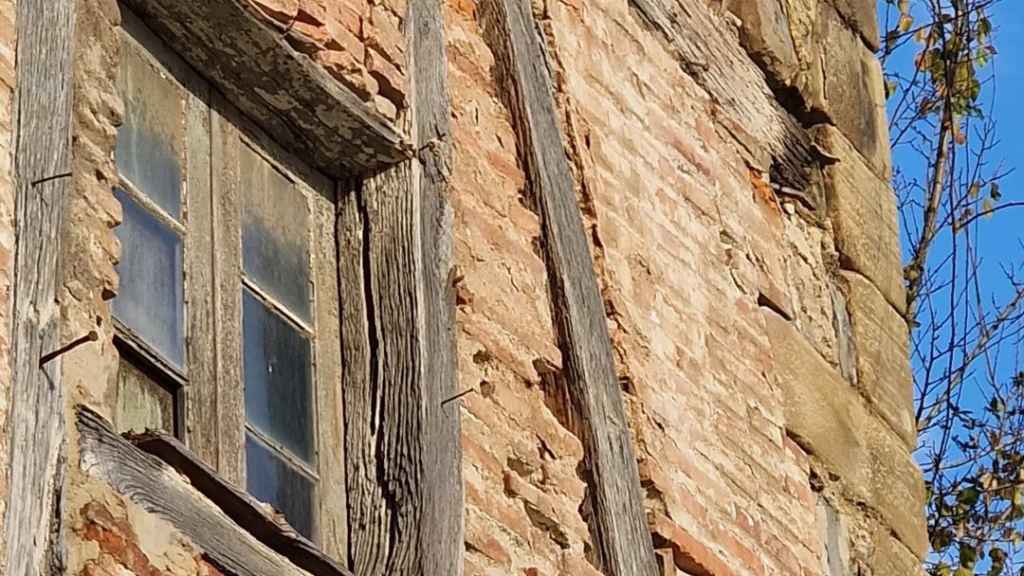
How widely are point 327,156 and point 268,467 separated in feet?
2.51

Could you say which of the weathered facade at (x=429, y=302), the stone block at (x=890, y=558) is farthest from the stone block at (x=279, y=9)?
the stone block at (x=890, y=558)

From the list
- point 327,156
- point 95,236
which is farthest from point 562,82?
point 95,236

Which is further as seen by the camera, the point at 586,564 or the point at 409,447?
the point at 586,564

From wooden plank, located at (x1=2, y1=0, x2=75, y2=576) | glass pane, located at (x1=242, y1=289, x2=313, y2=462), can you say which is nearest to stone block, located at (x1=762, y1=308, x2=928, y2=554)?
glass pane, located at (x1=242, y1=289, x2=313, y2=462)

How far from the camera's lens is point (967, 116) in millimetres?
10641

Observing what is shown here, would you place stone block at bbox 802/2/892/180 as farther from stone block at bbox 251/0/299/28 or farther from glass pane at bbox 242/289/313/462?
glass pane at bbox 242/289/313/462

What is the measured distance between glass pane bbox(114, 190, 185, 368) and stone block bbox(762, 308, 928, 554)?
221 centimetres

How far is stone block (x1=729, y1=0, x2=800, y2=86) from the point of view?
6531 mm

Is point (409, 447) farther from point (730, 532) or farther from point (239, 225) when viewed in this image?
point (730, 532)

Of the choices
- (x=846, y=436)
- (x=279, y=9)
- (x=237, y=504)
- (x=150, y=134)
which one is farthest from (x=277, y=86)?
(x=846, y=436)

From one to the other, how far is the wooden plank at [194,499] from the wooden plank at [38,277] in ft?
0.31

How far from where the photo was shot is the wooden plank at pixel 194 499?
11.9 ft

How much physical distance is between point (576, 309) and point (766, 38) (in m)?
1.73

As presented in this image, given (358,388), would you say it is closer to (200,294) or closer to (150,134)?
(200,294)
